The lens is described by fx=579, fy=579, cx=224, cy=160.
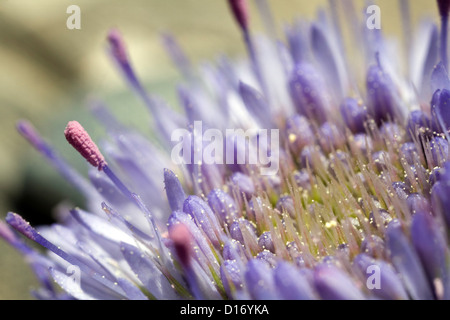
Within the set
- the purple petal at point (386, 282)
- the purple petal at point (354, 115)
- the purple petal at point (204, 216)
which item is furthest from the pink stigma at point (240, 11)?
the purple petal at point (386, 282)

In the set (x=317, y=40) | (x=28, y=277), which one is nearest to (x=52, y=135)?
(x=28, y=277)

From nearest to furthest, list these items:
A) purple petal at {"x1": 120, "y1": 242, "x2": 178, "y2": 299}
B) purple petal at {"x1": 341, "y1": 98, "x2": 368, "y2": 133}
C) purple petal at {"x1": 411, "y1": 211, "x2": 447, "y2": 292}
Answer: purple petal at {"x1": 411, "y1": 211, "x2": 447, "y2": 292}
purple petal at {"x1": 120, "y1": 242, "x2": 178, "y2": 299}
purple petal at {"x1": 341, "y1": 98, "x2": 368, "y2": 133}

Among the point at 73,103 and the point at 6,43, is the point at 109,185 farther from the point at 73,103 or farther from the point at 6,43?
the point at 6,43

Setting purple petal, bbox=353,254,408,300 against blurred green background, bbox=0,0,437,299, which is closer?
purple petal, bbox=353,254,408,300

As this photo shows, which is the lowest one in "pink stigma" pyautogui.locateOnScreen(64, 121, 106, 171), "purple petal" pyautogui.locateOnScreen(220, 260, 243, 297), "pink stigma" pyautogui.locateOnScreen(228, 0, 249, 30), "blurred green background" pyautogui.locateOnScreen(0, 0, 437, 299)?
"purple petal" pyautogui.locateOnScreen(220, 260, 243, 297)

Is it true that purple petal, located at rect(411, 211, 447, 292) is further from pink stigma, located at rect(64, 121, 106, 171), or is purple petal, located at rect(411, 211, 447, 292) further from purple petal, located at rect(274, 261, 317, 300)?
pink stigma, located at rect(64, 121, 106, 171)

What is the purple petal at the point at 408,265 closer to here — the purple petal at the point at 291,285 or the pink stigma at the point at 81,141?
the purple petal at the point at 291,285

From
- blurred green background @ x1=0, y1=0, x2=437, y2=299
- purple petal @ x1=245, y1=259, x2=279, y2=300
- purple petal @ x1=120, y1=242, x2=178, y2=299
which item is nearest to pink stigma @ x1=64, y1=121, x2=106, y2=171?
purple petal @ x1=120, y1=242, x2=178, y2=299
